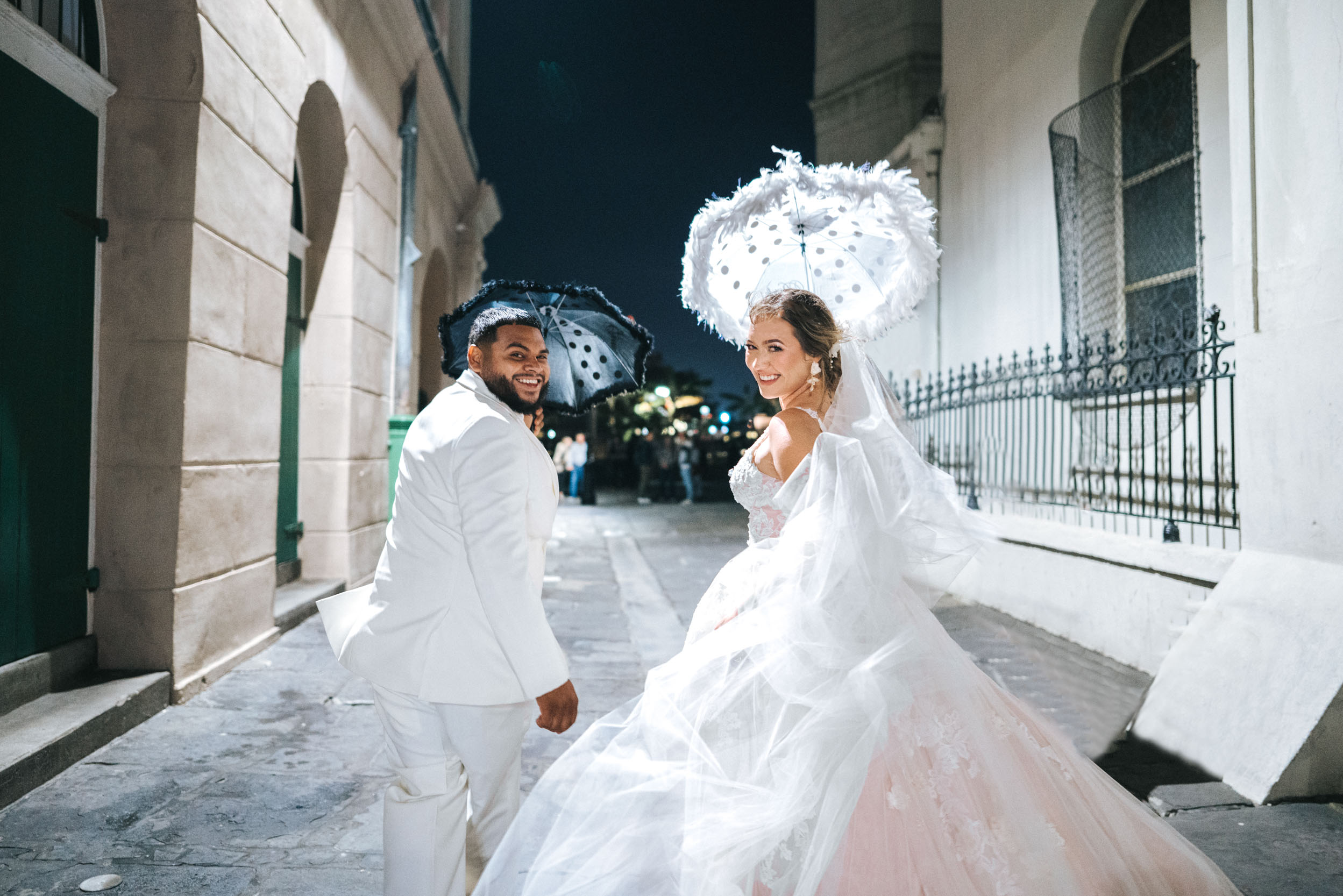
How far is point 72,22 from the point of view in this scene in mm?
4203

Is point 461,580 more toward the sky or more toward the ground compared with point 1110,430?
more toward the ground

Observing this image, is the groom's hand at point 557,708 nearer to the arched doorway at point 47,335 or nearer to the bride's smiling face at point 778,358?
the bride's smiling face at point 778,358

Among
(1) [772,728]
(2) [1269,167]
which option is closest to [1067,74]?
(2) [1269,167]

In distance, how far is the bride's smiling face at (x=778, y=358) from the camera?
2510mm

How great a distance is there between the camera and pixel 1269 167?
416 centimetres

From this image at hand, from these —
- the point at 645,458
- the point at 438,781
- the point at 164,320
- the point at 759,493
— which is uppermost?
the point at 164,320

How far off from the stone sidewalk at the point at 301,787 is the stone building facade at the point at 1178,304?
0.40 meters

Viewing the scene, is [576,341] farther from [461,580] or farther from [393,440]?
[393,440]

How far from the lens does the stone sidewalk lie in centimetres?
277

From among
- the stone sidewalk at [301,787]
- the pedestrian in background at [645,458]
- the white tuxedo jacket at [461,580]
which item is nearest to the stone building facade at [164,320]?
the stone sidewalk at [301,787]

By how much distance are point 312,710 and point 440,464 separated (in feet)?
9.84

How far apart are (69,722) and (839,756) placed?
3.47m

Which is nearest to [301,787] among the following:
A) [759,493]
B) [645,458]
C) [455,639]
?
[455,639]

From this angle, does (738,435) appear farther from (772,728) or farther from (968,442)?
(772,728)
